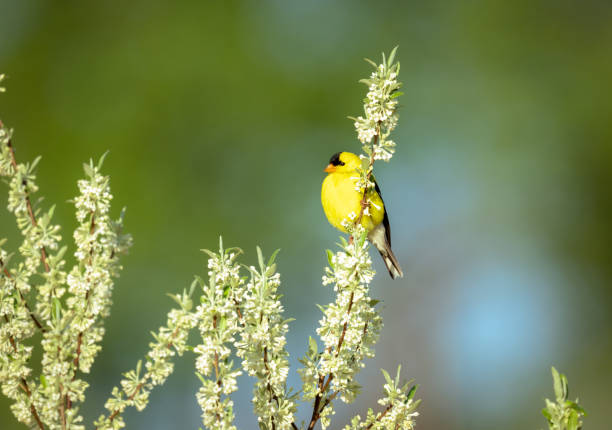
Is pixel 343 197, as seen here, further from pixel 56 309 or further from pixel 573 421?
pixel 573 421

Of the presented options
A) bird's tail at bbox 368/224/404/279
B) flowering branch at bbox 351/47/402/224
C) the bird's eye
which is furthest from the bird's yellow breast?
flowering branch at bbox 351/47/402/224

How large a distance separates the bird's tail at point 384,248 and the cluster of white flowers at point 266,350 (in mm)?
3629

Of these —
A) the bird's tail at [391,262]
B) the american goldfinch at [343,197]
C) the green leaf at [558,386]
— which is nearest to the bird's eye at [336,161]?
the american goldfinch at [343,197]

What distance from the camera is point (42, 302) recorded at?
5.07 feet

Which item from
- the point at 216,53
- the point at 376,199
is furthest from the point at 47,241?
the point at 216,53

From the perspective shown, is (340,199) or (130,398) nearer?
(130,398)

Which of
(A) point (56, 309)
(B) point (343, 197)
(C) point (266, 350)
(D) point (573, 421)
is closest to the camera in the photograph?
(D) point (573, 421)

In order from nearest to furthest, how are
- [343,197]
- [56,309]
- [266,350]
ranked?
[56,309], [266,350], [343,197]

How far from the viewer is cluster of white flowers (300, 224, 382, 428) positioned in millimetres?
1669

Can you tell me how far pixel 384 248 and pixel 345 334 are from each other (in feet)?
12.1

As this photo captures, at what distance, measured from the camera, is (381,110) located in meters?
1.82

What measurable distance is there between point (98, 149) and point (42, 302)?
953 centimetres

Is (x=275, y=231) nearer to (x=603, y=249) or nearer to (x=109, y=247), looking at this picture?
(x=603, y=249)

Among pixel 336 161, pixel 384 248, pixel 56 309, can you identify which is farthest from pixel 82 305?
pixel 384 248
